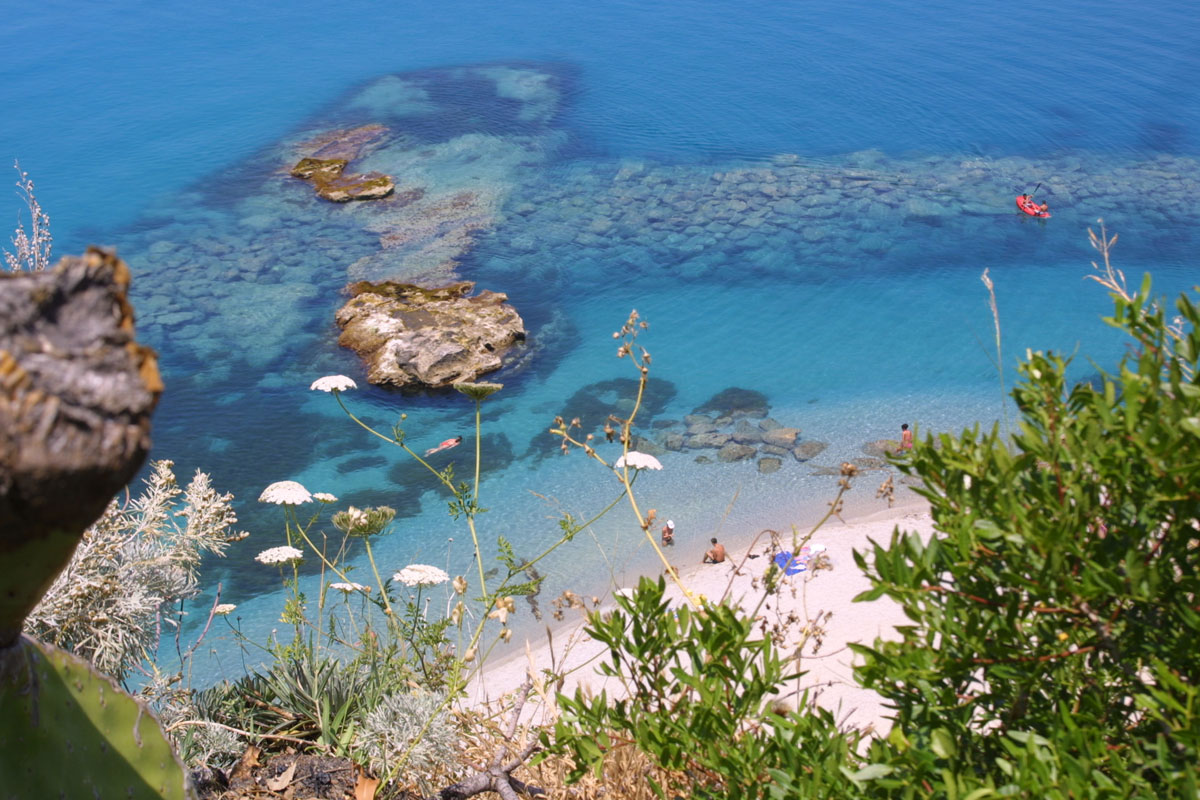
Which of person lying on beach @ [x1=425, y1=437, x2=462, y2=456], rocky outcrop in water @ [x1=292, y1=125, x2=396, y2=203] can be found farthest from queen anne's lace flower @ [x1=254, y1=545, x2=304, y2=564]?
rocky outcrop in water @ [x1=292, y1=125, x2=396, y2=203]

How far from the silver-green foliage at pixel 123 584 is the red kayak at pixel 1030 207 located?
1598 centimetres

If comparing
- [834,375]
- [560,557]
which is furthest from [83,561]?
[834,375]

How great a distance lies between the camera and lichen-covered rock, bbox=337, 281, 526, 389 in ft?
40.7

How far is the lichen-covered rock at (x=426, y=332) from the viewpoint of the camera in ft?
40.7

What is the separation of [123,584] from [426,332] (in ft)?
27.7

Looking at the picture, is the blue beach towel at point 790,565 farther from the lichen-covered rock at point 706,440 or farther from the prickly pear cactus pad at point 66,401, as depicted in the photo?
the lichen-covered rock at point 706,440

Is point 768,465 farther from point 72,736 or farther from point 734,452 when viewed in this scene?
point 72,736

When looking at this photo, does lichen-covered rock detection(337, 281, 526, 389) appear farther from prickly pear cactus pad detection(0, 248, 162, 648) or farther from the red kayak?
prickly pear cactus pad detection(0, 248, 162, 648)

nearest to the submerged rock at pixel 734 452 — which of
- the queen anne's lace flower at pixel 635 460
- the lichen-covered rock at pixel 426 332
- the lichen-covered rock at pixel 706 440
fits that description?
the lichen-covered rock at pixel 706 440

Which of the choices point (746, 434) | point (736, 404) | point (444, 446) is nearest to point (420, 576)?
point (444, 446)

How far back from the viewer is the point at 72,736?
208 cm

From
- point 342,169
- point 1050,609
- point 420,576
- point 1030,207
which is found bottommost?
point 342,169

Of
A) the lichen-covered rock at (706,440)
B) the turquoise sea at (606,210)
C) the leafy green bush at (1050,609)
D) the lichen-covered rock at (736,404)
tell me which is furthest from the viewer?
the lichen-covered rock at (736,404)

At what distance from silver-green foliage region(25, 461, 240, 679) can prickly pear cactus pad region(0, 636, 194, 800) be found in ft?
7.34
